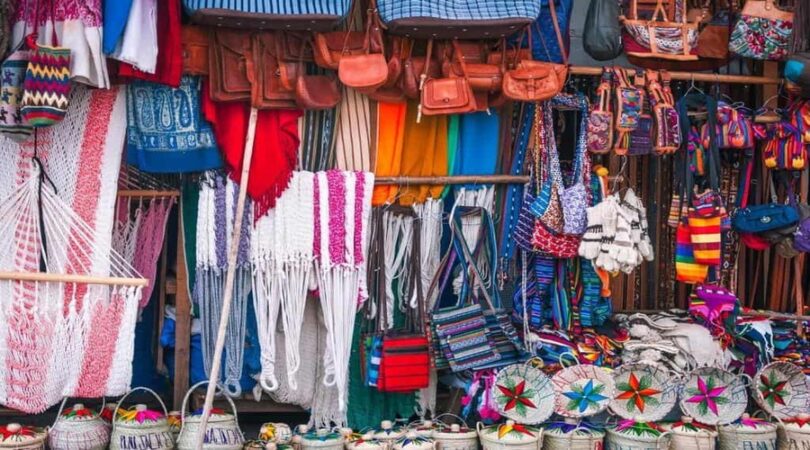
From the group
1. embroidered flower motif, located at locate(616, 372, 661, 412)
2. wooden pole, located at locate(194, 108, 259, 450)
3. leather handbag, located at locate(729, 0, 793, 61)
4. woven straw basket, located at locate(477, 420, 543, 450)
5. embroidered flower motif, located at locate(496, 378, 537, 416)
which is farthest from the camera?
leather handbag, located at locate(729, 0, 793, 61)

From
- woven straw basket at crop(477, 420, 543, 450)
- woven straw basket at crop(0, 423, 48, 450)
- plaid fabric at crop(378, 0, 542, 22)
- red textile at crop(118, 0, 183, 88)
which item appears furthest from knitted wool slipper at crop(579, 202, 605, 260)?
woven straw basket at crop(0, 423, 48, 450)

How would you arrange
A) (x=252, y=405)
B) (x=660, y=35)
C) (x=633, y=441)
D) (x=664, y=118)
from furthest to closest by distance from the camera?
(x=660, y=35)
(x=664, y=118)
(x=252, y=405)
(x=633, y=441)

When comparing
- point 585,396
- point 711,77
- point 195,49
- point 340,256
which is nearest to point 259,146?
point 195,49

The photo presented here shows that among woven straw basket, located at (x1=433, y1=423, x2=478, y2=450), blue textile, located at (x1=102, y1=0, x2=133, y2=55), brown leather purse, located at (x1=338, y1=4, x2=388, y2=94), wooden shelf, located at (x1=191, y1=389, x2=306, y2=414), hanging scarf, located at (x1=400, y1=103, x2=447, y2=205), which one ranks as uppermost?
blue textile, located at (x1=102, y1=0, x2=133, y2=55)

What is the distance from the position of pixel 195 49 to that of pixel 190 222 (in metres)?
0.92

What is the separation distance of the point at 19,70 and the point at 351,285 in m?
1.92

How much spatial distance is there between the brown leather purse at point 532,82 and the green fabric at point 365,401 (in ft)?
4.67

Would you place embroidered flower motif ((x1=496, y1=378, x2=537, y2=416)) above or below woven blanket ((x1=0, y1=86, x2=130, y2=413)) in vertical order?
below

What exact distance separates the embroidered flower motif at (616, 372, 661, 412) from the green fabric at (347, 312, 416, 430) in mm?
1123

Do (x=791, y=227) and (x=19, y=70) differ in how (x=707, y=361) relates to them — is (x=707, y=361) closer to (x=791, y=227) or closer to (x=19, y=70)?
(x=791, y=227)

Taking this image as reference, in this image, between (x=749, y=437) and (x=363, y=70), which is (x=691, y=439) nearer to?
(x=749, y=437)

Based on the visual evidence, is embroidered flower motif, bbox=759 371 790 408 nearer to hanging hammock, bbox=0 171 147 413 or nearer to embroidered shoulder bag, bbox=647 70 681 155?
embroidered shoulder bag, bbox=647 70 681 155

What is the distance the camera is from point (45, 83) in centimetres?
527

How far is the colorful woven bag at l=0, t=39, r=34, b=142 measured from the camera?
17.5 ft
